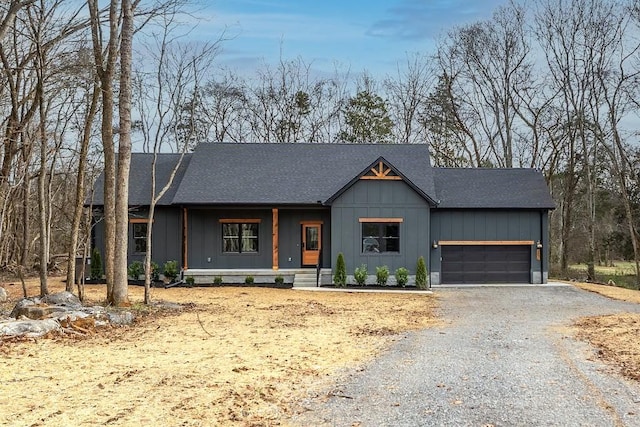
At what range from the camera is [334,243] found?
22.1m

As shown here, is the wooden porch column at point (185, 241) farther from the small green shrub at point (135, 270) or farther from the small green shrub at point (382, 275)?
the small green shrub at point (382, 275)

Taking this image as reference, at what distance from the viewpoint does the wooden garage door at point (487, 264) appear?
2297 centimetres

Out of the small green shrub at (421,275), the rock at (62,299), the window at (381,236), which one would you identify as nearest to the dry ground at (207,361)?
the rock at (62,299)

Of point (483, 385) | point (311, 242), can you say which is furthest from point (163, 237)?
point (483, 385)

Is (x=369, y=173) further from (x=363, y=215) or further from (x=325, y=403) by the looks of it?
(x=325, y=403)

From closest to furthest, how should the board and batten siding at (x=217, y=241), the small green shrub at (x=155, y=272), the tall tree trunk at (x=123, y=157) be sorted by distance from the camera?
the tall tree trunk at (x=123, y=157) < the small green shrub at (x=155, y=272) < the board and batten siding at (x=217, y=241)

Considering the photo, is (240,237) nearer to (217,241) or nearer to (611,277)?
(217,241)

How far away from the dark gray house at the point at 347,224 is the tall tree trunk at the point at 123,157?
7.61 m

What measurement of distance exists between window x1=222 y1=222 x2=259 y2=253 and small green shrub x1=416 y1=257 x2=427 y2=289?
6258mm

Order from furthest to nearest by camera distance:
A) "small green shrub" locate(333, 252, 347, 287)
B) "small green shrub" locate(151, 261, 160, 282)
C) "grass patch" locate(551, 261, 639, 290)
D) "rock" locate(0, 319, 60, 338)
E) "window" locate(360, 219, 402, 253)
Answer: "grass patch" locate(551, 261, 639, 290) → "small green shrub" locate(151, 261, 160, 282) → "window" locate(360, 219, 402, 253) → "small green shrub" locate(333, 252, 347, 287) → "rock" locate(0, 319, 60, 338)

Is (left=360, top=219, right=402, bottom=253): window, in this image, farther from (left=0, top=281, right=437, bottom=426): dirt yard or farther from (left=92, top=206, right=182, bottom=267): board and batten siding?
(left=92, top=206, right=182, bottom=267): board and batten siding

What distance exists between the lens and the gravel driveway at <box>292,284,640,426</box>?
614cm

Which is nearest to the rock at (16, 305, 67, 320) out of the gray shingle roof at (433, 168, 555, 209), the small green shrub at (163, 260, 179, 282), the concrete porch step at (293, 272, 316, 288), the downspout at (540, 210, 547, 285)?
the small green shrub at (163, 260, 179, 282)

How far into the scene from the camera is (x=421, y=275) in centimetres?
2136
